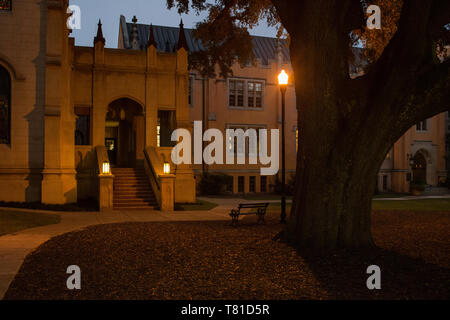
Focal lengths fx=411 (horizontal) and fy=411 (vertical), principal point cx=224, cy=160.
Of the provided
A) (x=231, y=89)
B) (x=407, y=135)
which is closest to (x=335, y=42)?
(x=231, y=89)

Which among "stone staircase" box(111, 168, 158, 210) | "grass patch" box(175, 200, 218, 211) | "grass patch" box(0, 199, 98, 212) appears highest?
"stone staircase" box(111, 168, 158, 210)

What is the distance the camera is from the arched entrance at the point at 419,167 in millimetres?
38906

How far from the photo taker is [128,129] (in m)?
28.0

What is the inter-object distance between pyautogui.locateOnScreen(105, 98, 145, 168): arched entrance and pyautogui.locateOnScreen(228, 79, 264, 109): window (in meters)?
8.69

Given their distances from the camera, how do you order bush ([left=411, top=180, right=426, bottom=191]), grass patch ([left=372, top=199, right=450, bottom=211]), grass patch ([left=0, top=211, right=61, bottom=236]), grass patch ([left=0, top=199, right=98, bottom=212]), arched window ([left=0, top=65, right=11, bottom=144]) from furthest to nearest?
bush ([left=411, top=180, right=426, bottom=191]) → grass patch ([left=372, top=199, right=450, bottom=211]) → arched window ([left=0, top=65, right=11, bottom=144]) → grass patch ([left=0, top=199, right=98, bottom=212]) → grass patch ([left=0, top=211, right=61, bottom=236])

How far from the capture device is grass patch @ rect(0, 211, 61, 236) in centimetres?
1256

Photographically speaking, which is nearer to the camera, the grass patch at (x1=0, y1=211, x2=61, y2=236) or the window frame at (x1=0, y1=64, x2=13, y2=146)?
the grass patch at (x1=0, y1=211, x2=61, y2=236)

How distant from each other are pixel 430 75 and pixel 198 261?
18.7ft

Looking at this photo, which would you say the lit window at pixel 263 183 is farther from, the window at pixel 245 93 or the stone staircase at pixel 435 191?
the stone staircase at pixel 435 191

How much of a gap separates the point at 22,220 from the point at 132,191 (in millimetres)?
6467

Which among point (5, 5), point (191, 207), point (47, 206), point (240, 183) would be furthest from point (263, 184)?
point (5, 5)

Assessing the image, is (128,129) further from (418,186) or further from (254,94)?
(418,186)

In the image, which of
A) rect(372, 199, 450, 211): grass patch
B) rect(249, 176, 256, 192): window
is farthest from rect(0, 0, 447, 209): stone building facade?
rect(372, 199, 450, 211): grass patch

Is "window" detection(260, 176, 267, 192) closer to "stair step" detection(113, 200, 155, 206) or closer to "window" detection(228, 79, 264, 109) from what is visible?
"window" detection(228, 79, 264, 109)
